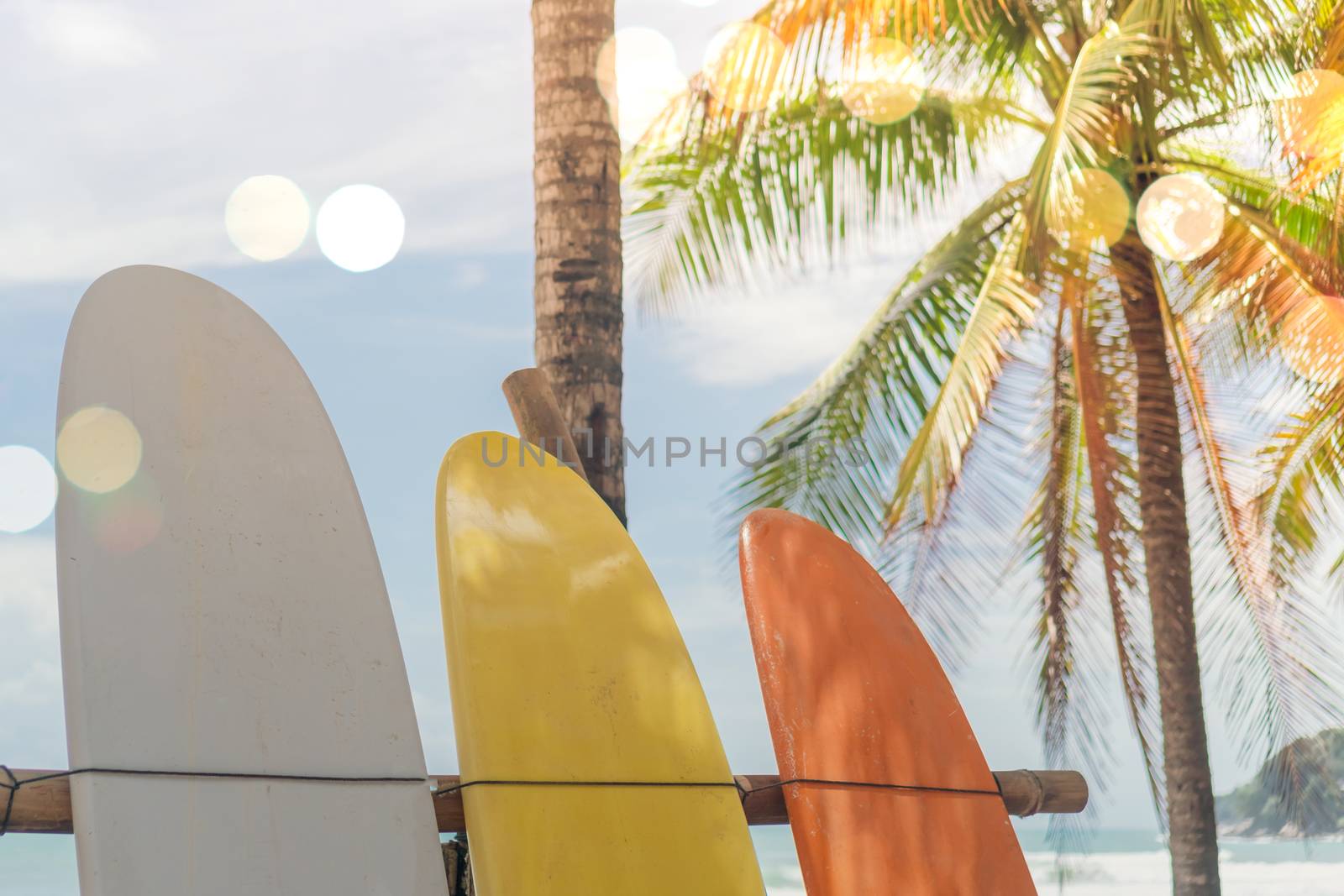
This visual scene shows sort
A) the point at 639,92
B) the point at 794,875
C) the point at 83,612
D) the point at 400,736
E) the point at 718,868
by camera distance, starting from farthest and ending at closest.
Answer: the point at 794,875
the point at 639,92
the point at 718,868
the point at 400,736
the point at 83,612

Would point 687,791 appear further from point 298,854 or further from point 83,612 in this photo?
point 83,612

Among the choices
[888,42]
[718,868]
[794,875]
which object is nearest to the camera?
[718,868]

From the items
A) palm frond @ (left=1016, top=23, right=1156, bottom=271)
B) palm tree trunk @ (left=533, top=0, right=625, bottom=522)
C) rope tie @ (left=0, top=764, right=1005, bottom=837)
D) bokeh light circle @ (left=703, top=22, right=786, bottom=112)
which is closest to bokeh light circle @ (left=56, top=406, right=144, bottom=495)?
rope tie @ (left=0, top=764, right=1005, bottom=837)

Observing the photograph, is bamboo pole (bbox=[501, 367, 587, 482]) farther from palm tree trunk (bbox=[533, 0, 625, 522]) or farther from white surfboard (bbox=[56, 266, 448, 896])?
white surfboard (bbox=[56, 266, 448, 896])

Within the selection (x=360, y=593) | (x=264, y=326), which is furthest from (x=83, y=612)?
(x=264, y=326)

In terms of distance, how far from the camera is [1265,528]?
250 inches

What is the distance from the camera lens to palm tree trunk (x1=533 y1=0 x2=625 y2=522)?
3.12 m

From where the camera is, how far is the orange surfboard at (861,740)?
8.50ft

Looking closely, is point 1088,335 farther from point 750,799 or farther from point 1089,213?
point 750,799

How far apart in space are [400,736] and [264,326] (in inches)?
38.0

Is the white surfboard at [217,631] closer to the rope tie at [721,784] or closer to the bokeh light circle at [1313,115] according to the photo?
the rope tie at [721,784]

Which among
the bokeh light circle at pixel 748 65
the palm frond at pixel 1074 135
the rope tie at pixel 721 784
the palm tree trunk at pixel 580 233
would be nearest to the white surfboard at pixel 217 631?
the rope tie at pixel 721 784

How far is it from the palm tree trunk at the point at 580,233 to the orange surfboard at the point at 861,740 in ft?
1.77

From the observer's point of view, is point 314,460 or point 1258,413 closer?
point 314,460
